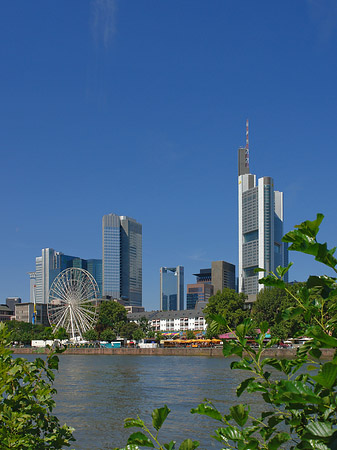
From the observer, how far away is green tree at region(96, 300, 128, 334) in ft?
477

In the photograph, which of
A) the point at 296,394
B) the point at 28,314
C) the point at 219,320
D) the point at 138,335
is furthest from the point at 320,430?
the point at 28,314

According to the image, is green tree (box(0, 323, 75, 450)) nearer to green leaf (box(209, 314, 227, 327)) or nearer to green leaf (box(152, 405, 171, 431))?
green leaf (box(152, 405, 171, 431))

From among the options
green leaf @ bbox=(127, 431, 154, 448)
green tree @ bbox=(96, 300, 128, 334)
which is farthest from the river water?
green tree @ bbox=(96, 300, 128, 334)

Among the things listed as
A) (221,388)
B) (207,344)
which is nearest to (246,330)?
(221,388)

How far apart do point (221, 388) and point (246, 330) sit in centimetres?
3689

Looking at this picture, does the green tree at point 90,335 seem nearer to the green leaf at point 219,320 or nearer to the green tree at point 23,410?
the green tree at point 23,410

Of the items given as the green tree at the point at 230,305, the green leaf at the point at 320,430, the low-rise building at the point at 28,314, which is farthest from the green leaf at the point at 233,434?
the low-rise building at the point at 28,314

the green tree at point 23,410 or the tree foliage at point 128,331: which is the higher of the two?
the green tree at point 23,410

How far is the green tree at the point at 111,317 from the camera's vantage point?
145 metres

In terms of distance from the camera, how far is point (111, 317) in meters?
146

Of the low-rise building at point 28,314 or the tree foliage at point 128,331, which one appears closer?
the tree foliage at point 128,331

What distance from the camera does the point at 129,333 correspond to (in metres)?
141

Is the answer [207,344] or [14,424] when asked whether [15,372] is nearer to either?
[14,424]

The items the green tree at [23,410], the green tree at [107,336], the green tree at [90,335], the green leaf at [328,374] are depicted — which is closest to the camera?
the green leaf at [328,374]
